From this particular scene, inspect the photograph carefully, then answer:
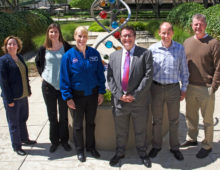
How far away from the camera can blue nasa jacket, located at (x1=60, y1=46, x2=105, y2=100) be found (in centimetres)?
330

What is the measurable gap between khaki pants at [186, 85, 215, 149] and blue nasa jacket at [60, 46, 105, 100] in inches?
53.5

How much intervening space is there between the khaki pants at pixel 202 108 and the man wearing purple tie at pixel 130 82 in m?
0.70

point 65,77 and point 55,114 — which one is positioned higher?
point 65,77

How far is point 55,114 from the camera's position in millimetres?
3814

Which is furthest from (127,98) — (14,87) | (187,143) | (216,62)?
(14,87)

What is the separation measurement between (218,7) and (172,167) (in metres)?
9.16

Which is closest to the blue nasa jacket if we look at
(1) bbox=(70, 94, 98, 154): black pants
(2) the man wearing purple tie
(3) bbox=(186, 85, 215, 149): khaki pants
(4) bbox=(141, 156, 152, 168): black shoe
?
(1) bbox=(70, 94, 98, 154): black pants

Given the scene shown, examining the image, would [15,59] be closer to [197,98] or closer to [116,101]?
[116,101]

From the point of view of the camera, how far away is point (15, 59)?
3.69 m

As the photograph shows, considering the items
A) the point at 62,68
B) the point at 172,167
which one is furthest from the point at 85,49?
the point at 172,167

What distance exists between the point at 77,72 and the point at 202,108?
179 centimetres

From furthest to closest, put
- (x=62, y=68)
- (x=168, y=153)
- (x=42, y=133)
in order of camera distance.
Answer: (x=42, y=133)
(x=168, y=153)
(x=62, y=68)

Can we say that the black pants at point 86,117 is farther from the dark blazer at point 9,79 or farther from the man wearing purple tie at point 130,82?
the dark blazer at point 9,79

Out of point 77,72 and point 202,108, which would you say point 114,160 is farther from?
point 202,108
